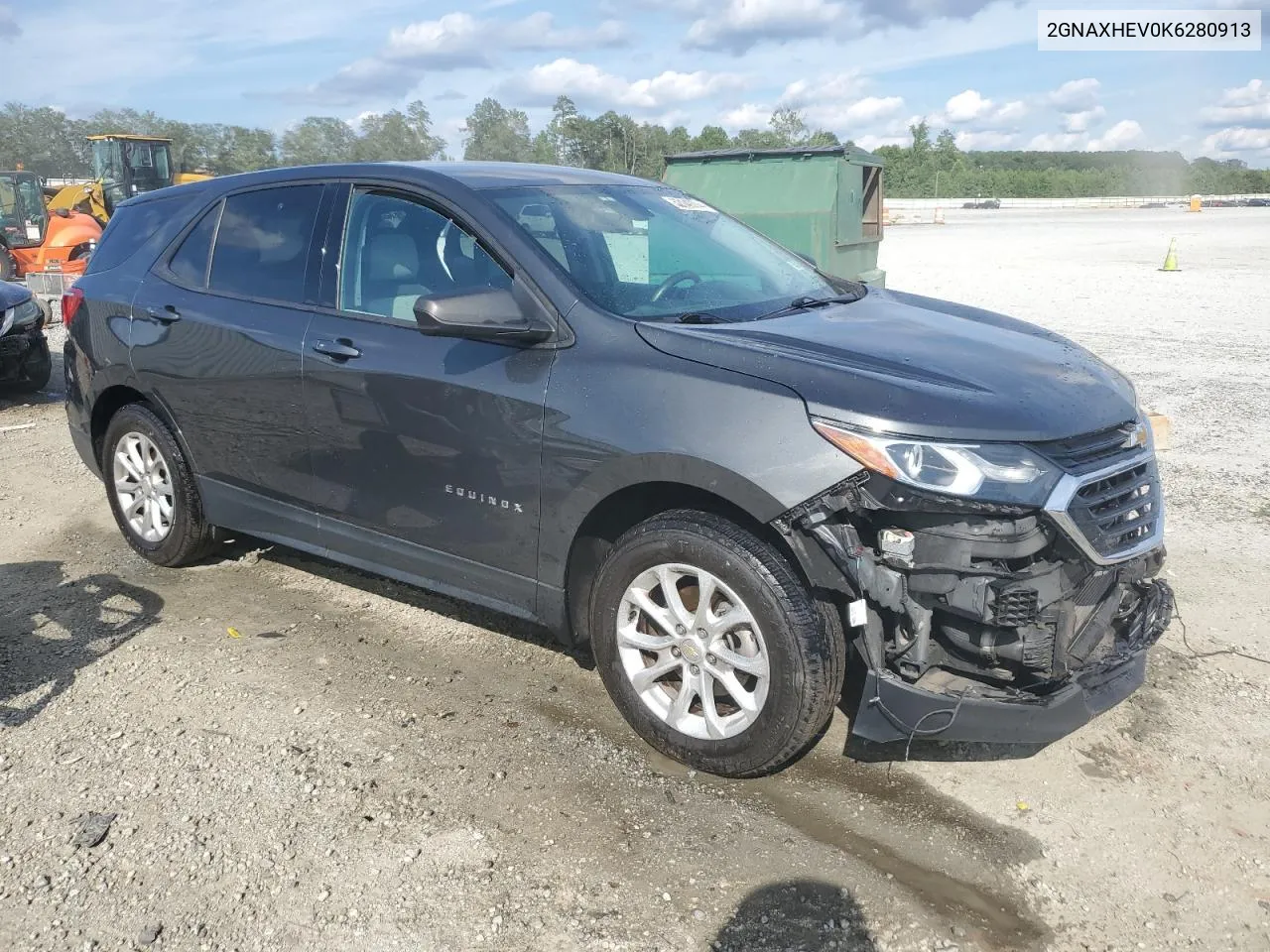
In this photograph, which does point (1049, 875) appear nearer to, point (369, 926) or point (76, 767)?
point (369, 926)

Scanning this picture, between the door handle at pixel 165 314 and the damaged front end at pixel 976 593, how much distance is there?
10.2 ft

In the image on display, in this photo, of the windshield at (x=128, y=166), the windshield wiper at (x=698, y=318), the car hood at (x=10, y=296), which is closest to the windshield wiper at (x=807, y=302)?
the windshield wiper at (x=698, y=318)

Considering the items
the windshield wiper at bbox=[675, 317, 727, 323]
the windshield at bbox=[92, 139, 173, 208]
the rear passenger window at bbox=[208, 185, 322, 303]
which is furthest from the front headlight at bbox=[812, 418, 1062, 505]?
the windshield at bbox=[92, 139, 173, 208]

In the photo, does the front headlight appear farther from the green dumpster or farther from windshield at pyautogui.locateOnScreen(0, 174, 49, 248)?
windshield at pyautogui.locateOnScreen(0, 174, 49, 248)

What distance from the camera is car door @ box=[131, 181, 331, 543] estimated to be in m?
4.18

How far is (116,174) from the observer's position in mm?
23094

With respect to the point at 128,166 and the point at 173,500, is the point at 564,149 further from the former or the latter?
the point at 173,500

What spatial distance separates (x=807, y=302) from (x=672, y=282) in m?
0.54

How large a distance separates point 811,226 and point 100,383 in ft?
25.4

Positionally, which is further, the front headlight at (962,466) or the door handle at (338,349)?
the door handle at (338,349)

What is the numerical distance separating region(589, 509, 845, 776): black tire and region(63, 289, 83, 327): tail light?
3415 mm

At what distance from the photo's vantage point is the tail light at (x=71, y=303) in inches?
203

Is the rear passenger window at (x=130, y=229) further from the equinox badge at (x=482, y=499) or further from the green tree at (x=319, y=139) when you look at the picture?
the green tree at (x=319, y=139)

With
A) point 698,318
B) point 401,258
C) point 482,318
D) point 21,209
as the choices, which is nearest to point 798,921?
point 698,318
